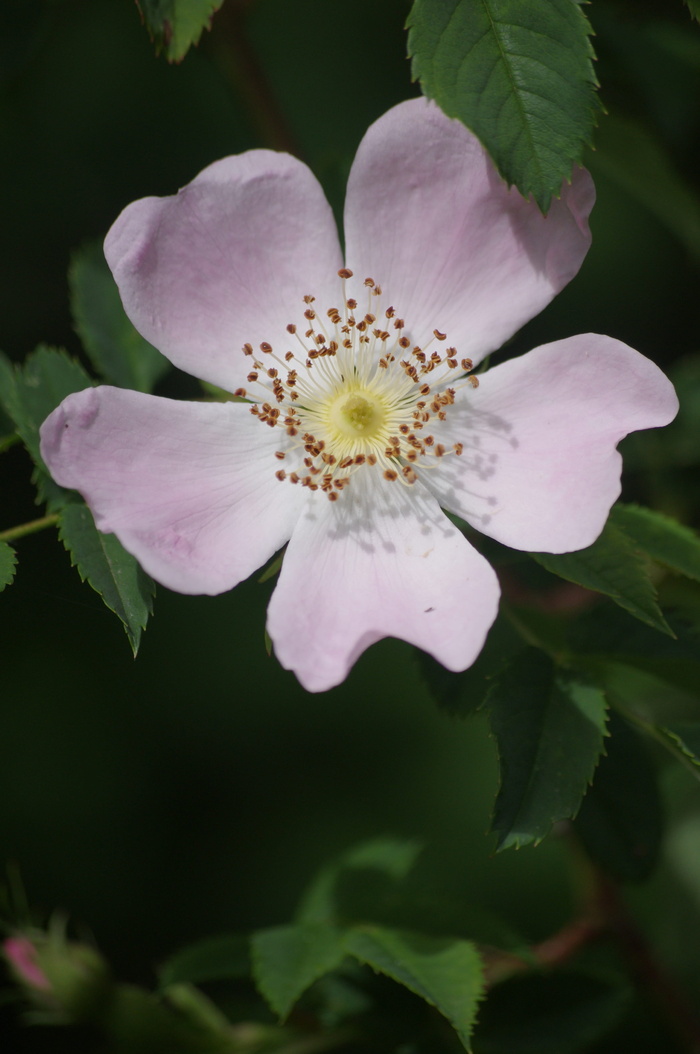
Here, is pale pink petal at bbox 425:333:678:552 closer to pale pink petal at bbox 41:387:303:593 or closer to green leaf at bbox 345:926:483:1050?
pale pink petal at bbox 41:387:303:593

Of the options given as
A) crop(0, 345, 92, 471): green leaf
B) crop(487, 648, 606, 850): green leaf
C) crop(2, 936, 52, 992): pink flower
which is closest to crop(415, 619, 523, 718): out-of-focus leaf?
crop(487, 648, 606, 850): green leaf

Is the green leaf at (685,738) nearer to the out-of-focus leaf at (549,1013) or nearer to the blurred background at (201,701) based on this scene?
the out-of-focus leaf at (549,1013)

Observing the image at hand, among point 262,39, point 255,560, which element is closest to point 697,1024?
point 255,560

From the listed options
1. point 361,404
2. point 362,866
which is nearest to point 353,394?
point 361,404

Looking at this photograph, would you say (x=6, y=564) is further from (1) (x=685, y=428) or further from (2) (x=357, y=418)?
(1) (x=685, y=428)

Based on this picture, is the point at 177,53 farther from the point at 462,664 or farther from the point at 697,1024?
the point at 697,1024

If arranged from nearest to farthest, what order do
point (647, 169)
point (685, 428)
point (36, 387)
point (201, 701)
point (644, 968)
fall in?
point (36, 387), point (644, 968), point (647, 169), point (685, 428), point (201, 701)
